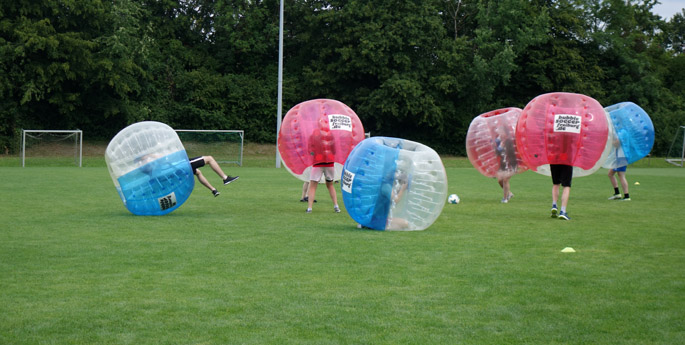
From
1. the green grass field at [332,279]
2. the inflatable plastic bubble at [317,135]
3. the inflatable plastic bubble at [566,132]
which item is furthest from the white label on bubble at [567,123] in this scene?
the inflatable plastic bubble at [317,135]

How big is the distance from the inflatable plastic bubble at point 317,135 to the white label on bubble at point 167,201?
2.58 metres

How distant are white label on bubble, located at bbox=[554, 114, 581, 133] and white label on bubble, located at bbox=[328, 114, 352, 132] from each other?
144 inches

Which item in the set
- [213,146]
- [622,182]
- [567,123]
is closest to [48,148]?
[213,146]

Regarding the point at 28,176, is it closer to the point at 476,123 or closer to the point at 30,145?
the point at 30,145

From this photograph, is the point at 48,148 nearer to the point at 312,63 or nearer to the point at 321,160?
the point at 312,63

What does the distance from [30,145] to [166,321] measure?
101ft

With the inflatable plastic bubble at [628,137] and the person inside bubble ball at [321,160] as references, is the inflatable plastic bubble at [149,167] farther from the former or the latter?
the inflatable plastic bubble at [628,137]

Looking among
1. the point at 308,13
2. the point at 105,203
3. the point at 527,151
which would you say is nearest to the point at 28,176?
the point at 105,203

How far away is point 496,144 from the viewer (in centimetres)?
1445

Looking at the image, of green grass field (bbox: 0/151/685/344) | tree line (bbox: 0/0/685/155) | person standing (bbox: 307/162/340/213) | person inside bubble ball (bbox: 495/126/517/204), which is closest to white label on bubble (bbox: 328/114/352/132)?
person standing (bbox: 307/162/340/213)

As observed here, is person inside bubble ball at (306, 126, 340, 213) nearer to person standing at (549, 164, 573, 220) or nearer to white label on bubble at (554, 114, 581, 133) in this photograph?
person standing at (549, 164, 573, 220)

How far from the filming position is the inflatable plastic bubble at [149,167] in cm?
1135

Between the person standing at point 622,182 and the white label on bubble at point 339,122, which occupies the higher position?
the white label on bubble at point 339,122

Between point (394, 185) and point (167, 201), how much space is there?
4.11 meters
